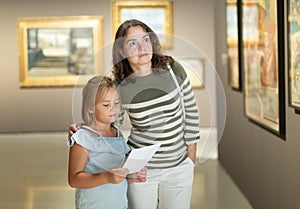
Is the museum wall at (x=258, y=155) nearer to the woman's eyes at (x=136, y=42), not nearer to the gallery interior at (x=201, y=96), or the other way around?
the gallery interior at (x=201, y=96)

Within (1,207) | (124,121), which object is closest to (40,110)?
(1,207)

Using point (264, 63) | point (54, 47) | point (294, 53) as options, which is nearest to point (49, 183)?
point (264, 63)

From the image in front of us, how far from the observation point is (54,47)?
10.2 meters

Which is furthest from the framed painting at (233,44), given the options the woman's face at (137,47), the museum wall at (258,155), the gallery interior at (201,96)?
the woman's face at (137,47)

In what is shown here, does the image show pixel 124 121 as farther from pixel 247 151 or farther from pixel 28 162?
pixel 28 162

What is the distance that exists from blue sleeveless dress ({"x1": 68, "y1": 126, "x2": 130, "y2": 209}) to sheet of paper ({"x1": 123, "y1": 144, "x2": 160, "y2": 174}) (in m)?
0.06

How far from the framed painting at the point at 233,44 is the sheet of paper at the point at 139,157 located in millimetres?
3321

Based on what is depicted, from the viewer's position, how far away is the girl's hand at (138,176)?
175cm

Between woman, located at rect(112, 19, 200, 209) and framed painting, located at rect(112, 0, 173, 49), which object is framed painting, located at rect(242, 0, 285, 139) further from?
framed painting, located at rect(112, 0, 173, 49)

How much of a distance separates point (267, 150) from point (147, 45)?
2373 millimetres

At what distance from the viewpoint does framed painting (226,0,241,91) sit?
4.90m

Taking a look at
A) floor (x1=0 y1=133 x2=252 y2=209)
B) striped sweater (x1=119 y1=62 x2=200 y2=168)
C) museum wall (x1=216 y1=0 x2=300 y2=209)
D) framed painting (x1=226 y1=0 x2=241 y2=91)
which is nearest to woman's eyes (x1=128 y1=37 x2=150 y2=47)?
striped sweater (x1=119 y1=62 x2=200 y2=168)

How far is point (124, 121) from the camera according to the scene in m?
1.74

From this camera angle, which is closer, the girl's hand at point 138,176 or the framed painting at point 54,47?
the girl's hand at point 138,176
